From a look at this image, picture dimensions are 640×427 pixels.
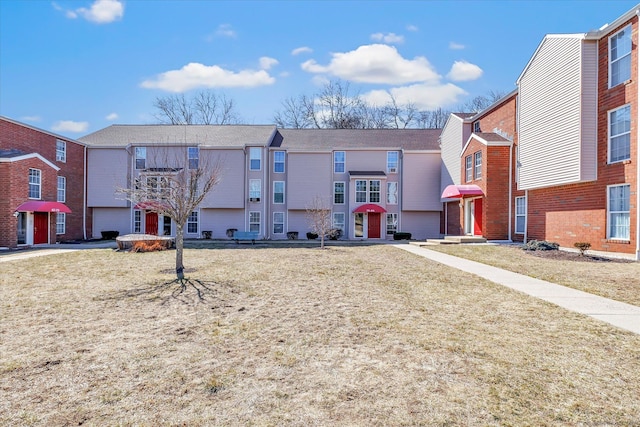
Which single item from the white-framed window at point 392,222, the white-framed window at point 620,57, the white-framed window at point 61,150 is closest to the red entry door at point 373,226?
the white-framed window at point 392,222

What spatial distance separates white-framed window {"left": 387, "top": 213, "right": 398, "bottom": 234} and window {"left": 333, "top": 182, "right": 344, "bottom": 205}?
4.03 meters

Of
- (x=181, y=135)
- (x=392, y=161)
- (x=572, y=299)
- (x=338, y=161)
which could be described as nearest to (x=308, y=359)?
(x=572, y=299)

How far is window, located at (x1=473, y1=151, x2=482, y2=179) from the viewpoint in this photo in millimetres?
22203

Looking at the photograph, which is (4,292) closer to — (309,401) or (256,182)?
(309,401)

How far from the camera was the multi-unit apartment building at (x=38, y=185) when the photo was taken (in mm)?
19500

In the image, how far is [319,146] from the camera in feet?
96.9

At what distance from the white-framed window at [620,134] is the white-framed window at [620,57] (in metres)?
1.22

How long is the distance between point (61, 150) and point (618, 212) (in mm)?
32879

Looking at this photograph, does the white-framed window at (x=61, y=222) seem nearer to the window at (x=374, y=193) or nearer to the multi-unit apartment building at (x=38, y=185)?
the multi-unit apartment building at (x=38, y=185)

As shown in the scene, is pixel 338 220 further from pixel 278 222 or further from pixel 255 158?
pixel 255 158

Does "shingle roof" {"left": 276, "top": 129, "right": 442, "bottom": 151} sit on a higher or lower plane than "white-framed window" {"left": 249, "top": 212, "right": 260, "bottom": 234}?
higher

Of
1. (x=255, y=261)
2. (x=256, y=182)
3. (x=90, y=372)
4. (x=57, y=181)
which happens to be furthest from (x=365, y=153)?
(x=90, y=372)

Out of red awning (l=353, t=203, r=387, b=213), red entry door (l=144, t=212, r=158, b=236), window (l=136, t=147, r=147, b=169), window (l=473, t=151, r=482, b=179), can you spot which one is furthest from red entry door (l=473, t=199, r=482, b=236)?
window (l=136, t=147, r=147, b=169)

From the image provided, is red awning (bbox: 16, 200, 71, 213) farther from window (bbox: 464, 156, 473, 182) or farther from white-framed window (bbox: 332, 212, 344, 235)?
window (bbox: 464, 156, 473, 182)
